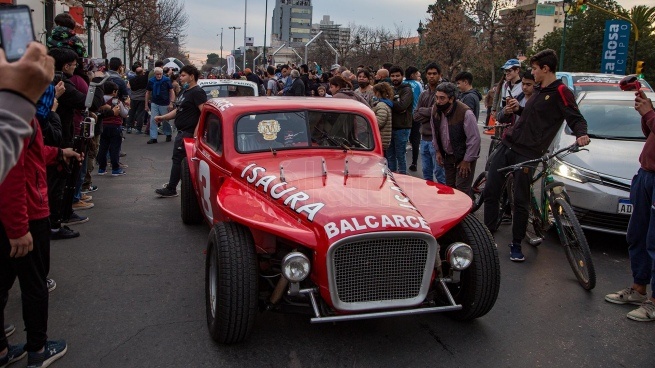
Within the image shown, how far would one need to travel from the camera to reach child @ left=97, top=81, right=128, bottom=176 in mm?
7973

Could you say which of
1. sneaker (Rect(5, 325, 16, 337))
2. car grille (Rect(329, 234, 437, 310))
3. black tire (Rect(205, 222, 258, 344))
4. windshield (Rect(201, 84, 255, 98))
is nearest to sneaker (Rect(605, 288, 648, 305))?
car grille (Rect(329, 234, 437, 310))

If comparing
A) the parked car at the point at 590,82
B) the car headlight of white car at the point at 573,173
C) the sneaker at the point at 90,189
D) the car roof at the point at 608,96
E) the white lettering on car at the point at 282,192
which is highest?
the parked car at the point at 590,82

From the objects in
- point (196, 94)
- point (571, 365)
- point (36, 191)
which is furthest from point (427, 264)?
point (196, 94)

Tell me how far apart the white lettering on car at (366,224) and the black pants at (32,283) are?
1.70 meters

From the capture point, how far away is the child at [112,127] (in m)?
7.97

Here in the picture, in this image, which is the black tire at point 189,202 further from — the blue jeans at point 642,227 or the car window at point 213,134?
the blue jeans at point 642,227

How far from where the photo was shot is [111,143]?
938 cm

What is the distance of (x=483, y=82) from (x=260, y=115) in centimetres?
4961

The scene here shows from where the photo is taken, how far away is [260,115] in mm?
5047

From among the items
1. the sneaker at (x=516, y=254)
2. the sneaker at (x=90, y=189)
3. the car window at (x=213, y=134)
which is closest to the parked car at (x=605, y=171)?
the sneaker at (x=516, y=254)

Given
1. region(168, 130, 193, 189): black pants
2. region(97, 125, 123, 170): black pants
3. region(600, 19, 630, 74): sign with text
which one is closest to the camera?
region(168, 130, 193, 189): black pants

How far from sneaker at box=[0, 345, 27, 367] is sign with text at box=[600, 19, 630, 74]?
96.3 ft

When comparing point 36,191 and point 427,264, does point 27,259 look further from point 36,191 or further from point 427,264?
point 427,264

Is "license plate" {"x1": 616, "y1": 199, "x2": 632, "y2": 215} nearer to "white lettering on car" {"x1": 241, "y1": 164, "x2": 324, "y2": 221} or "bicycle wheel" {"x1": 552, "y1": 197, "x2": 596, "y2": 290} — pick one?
"bicycle wheel" {"x1": 552, "y1": 197, "x2": 596, "y2": 290}
